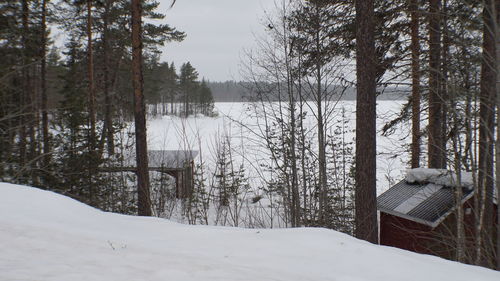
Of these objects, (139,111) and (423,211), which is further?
(423,211)

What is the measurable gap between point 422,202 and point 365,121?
4.57m

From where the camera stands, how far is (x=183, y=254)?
3.59 meters

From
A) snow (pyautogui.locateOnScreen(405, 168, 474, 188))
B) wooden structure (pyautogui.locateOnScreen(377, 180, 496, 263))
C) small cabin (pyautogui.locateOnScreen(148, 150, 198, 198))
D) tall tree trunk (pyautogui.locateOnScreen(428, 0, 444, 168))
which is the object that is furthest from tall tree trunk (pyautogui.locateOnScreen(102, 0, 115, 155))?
tall tree trunk (pyautogui.locateOnScreen(428, 0, 444, 168))

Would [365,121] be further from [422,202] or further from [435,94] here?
[422,202]

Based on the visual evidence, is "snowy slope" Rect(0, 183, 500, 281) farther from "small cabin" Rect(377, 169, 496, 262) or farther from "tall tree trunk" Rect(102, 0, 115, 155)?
"tall tree trunk" Rect(102, 0, 115, 155)

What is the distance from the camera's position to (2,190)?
5.20 meters

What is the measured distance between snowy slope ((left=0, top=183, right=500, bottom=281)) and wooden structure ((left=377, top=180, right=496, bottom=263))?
222 inches

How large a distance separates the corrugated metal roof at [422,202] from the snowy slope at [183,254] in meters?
5.65

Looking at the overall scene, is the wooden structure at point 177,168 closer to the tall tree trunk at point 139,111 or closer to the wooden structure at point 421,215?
the tall tree trunk at point 139,111

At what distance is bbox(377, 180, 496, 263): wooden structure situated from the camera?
9.20 meters

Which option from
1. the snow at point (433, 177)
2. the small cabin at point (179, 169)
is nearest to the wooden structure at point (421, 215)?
the snow at point (433, 177)

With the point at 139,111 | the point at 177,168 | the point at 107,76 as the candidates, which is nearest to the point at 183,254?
the point at 139,111

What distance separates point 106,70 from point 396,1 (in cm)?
1665

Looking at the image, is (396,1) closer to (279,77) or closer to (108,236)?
(279,77)
